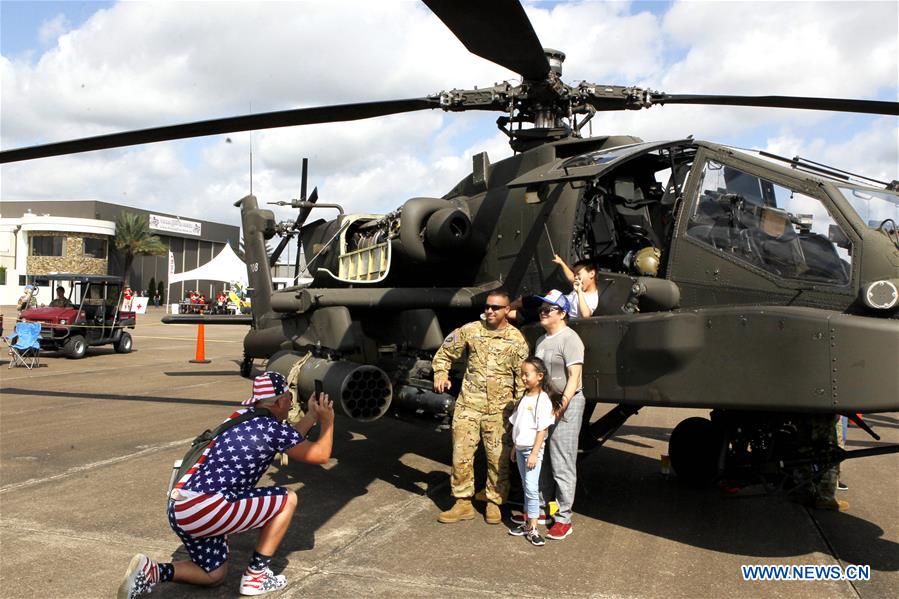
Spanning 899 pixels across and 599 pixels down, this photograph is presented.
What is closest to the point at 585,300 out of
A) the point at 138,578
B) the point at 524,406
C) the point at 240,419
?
the point at 524,406

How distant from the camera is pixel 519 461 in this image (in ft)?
15.6

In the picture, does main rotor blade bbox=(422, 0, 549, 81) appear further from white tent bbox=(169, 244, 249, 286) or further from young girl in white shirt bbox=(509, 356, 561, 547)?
white tent bbox=(169, 244, 249, 286)

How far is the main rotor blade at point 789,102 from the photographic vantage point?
5.42m

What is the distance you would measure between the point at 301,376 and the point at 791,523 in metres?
4.34

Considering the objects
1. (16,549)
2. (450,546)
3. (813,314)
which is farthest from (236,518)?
(813,314)

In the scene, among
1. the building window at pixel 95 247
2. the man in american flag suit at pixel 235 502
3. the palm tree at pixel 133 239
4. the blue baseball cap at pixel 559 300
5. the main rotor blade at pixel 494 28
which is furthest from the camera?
the palm tree at pixel 133 239

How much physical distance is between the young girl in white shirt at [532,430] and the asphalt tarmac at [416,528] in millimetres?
206

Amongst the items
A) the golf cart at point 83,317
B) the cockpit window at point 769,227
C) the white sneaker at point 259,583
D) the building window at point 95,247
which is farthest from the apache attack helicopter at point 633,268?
the building window at point 95,247

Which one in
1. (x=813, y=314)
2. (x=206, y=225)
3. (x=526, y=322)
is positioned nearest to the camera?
(x=813, y=314)

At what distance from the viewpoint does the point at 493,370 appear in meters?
5.03

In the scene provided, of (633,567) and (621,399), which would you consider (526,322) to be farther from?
(633,567)

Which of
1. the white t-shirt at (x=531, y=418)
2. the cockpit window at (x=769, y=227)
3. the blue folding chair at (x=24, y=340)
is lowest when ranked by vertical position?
the blue folding chair at (x=24, y=340)

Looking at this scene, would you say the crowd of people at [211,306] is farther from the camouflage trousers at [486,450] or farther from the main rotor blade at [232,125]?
the camouflage trousers at [486,450]

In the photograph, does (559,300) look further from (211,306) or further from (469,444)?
(211,306)
